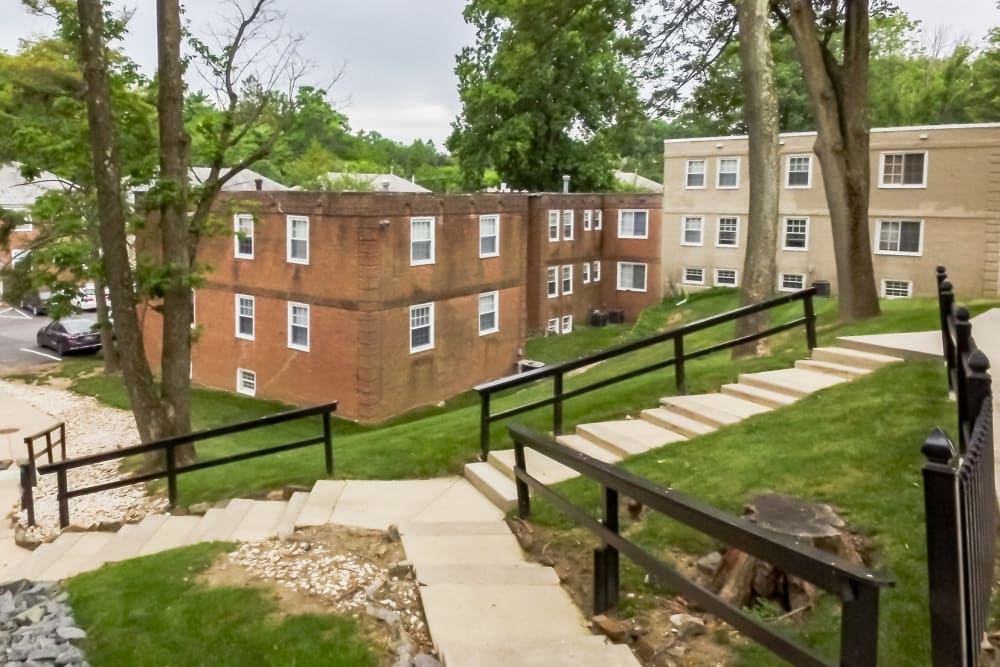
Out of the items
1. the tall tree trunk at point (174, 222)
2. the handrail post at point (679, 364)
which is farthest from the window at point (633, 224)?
the handrail post at point (679, 364)

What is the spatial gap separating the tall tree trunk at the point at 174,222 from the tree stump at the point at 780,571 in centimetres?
1034

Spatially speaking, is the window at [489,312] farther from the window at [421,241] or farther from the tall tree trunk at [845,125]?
the tall tree trunk at [845,125]

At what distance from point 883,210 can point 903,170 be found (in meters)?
1.55

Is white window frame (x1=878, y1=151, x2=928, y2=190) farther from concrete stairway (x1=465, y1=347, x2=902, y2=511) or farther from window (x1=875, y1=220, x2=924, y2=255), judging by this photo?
concrete stairway (x1=465, y1=347, x2=902, y2=511)

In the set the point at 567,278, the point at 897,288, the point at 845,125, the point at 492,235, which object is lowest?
the point at 567,278

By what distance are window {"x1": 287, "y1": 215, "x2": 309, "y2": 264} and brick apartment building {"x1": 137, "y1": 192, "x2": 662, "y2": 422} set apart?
0.05 metres

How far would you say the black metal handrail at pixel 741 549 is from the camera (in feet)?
10.3

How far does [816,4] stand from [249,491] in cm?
1477

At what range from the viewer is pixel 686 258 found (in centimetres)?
3866

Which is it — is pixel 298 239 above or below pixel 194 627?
above

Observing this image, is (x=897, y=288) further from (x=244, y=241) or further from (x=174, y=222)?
(x=174, y=222)

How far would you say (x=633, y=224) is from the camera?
140 ft

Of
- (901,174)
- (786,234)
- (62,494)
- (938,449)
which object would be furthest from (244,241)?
(938,449)

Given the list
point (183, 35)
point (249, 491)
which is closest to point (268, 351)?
point (183, 35)
